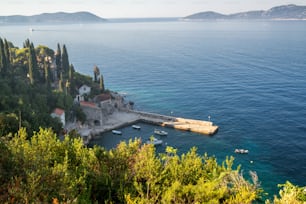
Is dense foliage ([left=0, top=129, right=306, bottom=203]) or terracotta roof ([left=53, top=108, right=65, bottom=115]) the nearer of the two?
dense foliage ([left=0, top=129, right=306, bottom=203])

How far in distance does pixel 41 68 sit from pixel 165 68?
183 feet

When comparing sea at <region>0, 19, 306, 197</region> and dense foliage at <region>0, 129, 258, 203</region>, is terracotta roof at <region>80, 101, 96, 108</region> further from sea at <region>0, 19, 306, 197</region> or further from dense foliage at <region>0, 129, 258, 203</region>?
dense foliage at <region>0, 129, 258, 203</region>

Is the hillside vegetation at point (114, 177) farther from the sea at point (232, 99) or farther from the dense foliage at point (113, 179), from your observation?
the sea at point (232, 99)

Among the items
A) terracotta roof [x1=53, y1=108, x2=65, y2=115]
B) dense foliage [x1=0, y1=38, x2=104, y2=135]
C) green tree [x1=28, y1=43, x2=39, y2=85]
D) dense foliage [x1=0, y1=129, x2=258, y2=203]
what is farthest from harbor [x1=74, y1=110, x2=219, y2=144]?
dense foliage [x1=0, y1=129, x2=258, y2=203]

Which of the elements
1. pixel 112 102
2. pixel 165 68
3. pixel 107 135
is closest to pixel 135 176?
pixel 107 135

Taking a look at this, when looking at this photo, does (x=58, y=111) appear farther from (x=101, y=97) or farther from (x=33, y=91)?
(x=101, y=97)

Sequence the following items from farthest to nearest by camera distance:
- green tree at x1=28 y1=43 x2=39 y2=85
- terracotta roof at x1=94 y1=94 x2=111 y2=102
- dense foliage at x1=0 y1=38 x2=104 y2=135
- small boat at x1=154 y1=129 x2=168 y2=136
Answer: terracotta roof at x1=94 y1=94 x2=111 y2=102
green tree at x1=28 y1=43 x2=39 y2=85
small boat at x1=154 y1=129 x2=168 y2=136
dense foliage at x1=0 y1=38 x2=104 y2=135

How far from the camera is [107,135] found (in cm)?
6269

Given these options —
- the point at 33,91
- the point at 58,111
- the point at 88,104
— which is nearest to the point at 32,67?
the point at 33,91

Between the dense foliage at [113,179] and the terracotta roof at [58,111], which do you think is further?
the terracotta roof at [58,111]

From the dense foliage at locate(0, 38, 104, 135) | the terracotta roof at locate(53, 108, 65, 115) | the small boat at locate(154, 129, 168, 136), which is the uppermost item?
the dense foliage at locate(0, 38, 104, 135)

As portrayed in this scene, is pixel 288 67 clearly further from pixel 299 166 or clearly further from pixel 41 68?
pixel 41 68

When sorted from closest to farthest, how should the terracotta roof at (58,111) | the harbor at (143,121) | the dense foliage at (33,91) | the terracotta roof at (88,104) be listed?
the dense foliage at (33,91)
the terracotta roof at (58,111)
the harbor at (143,121)
the terracotta roof at (88,104)

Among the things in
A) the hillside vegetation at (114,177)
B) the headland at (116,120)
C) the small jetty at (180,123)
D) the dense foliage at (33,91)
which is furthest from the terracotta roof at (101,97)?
the hillside vegetation at (114,177)
